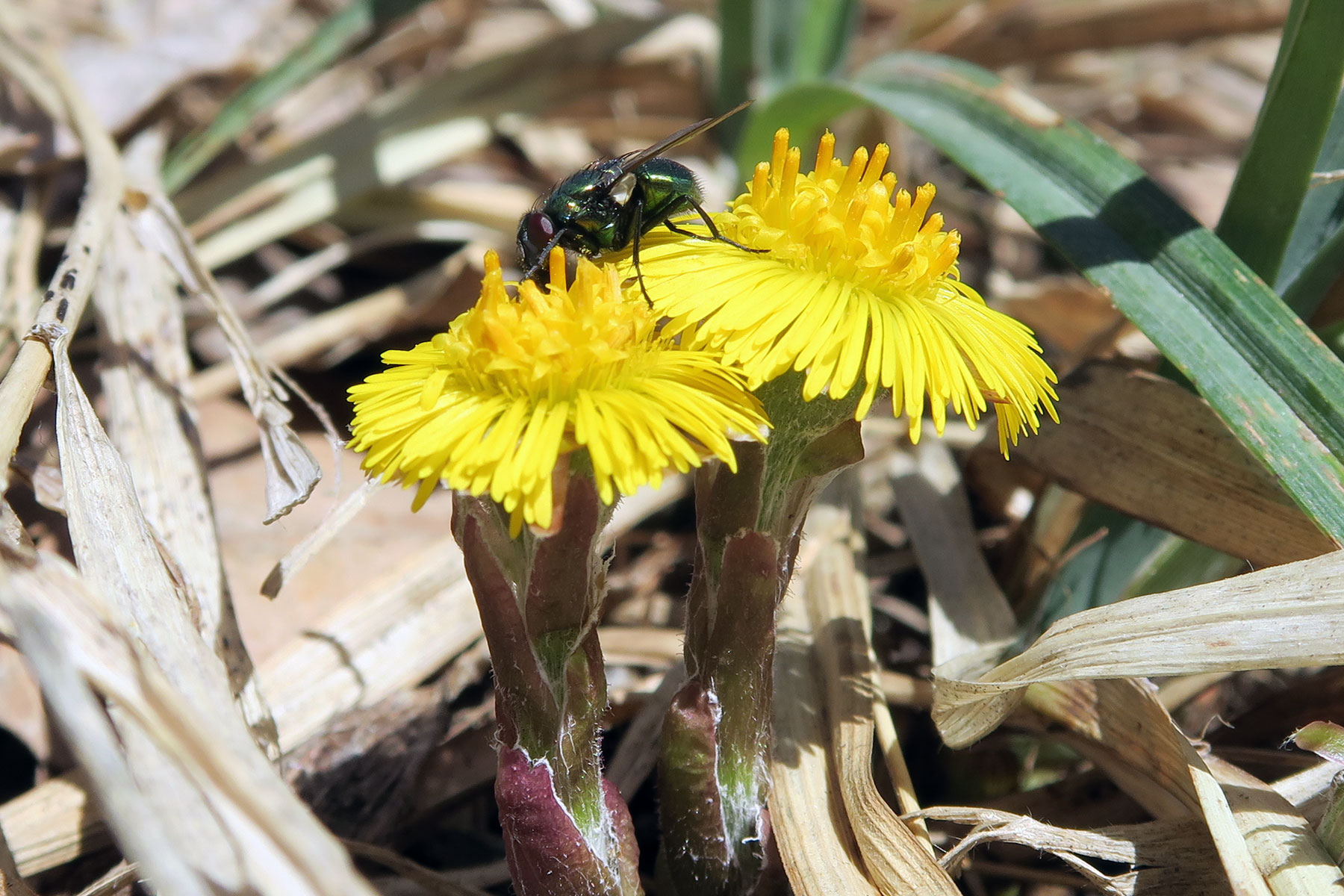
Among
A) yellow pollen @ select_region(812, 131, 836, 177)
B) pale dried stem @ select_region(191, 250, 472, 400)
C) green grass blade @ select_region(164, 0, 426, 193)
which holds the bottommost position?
yellow pollen @ select_region(812, 131, 836, 177)

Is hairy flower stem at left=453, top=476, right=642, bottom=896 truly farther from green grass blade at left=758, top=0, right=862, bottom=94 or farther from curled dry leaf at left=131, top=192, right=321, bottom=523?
green grass blade at left=758, top=0, right=862, bottom=94

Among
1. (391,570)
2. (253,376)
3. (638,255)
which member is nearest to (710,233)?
(638,255)

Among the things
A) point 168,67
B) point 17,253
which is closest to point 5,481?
point 17,253

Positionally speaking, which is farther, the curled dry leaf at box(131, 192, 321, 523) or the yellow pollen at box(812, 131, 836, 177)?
the curled dry leaf at box(131, 192, 321, 523)

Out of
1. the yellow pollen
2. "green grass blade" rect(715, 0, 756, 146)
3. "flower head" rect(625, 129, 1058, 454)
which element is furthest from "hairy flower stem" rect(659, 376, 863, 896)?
"green grass blade" rect(715, 0, 756, 146)

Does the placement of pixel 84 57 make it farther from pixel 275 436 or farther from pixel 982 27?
pixel 982 27

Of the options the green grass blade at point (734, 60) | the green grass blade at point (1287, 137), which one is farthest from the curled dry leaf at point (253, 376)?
the green grass blade at point (734, 60)
